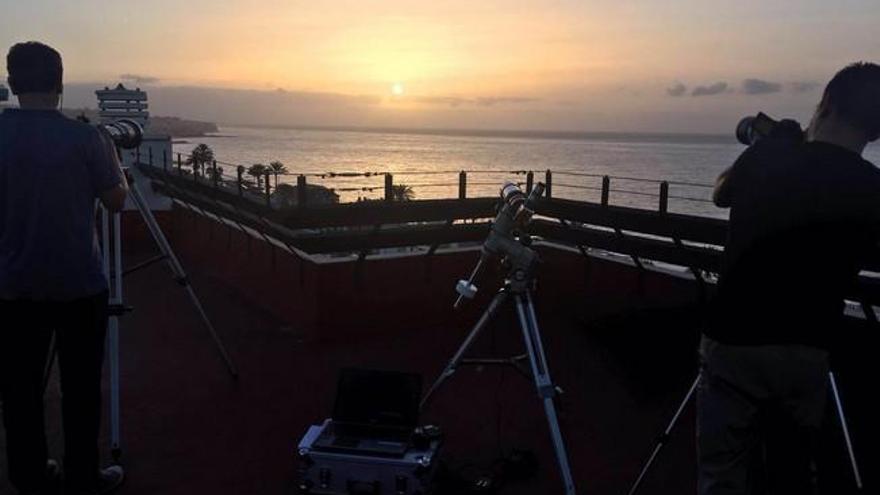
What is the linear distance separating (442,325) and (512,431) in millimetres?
2184

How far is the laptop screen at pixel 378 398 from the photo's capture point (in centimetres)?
369

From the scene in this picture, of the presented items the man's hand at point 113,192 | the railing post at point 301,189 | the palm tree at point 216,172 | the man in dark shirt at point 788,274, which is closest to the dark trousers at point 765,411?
the man in dark shirt at point 788,274

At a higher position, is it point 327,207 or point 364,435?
point 327,207

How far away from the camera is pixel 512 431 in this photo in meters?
4.28

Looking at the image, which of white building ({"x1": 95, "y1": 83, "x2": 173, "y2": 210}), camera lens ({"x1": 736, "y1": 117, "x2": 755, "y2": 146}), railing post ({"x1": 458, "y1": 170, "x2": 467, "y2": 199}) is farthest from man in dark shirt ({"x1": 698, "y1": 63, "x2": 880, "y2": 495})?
white building ({"x1": 95, "y1": 83, "x2": 173, "y2": 210})

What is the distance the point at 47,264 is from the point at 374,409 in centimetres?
159

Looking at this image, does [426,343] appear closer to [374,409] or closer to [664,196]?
[374,409]

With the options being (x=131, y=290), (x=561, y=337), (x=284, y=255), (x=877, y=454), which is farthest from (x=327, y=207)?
(x=877, y=454)

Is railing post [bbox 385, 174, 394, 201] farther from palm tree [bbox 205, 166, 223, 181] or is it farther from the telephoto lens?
the telephoto lens

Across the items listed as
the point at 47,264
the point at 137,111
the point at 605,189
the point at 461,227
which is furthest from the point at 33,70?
the point at 137,111

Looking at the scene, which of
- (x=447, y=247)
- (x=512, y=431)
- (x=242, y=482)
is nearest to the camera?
(x=242, y=482)

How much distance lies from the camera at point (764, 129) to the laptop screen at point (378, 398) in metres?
1.89

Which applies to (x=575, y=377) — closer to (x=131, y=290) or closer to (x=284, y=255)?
(x=284, y=255)

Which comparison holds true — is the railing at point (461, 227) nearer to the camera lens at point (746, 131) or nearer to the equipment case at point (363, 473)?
the camera lens at point (746, 131)
